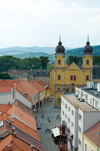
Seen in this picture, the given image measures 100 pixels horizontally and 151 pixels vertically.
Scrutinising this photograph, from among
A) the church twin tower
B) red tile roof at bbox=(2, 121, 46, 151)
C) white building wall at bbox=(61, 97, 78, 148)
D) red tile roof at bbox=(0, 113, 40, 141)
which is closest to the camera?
red tile roof at bbox=(2, 121, 46, 151)

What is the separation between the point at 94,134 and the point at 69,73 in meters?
41.6

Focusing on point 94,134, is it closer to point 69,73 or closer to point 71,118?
point 71,118

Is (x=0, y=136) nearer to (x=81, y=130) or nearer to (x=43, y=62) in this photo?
(x=81, y=130)

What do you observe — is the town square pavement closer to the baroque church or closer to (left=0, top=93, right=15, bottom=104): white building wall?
the baroque church

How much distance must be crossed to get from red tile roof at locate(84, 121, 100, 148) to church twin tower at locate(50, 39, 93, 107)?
38.3 meters

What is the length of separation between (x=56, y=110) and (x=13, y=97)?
2260cm

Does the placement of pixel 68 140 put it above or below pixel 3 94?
below

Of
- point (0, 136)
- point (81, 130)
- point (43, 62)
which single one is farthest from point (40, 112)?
point (43, 62)

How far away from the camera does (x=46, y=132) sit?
44062 mm

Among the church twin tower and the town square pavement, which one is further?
the church twin tower

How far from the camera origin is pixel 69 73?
2736 inches

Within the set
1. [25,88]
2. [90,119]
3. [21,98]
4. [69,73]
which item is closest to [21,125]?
[90,119]

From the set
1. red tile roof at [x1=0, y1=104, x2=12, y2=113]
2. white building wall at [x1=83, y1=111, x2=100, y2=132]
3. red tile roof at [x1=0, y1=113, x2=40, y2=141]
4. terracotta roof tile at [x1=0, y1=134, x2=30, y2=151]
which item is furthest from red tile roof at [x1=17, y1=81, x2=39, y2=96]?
terracotta roof tile at [x1=0, y1=134, x2=30, y2=151]

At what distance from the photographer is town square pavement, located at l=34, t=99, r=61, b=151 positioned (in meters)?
37.9
